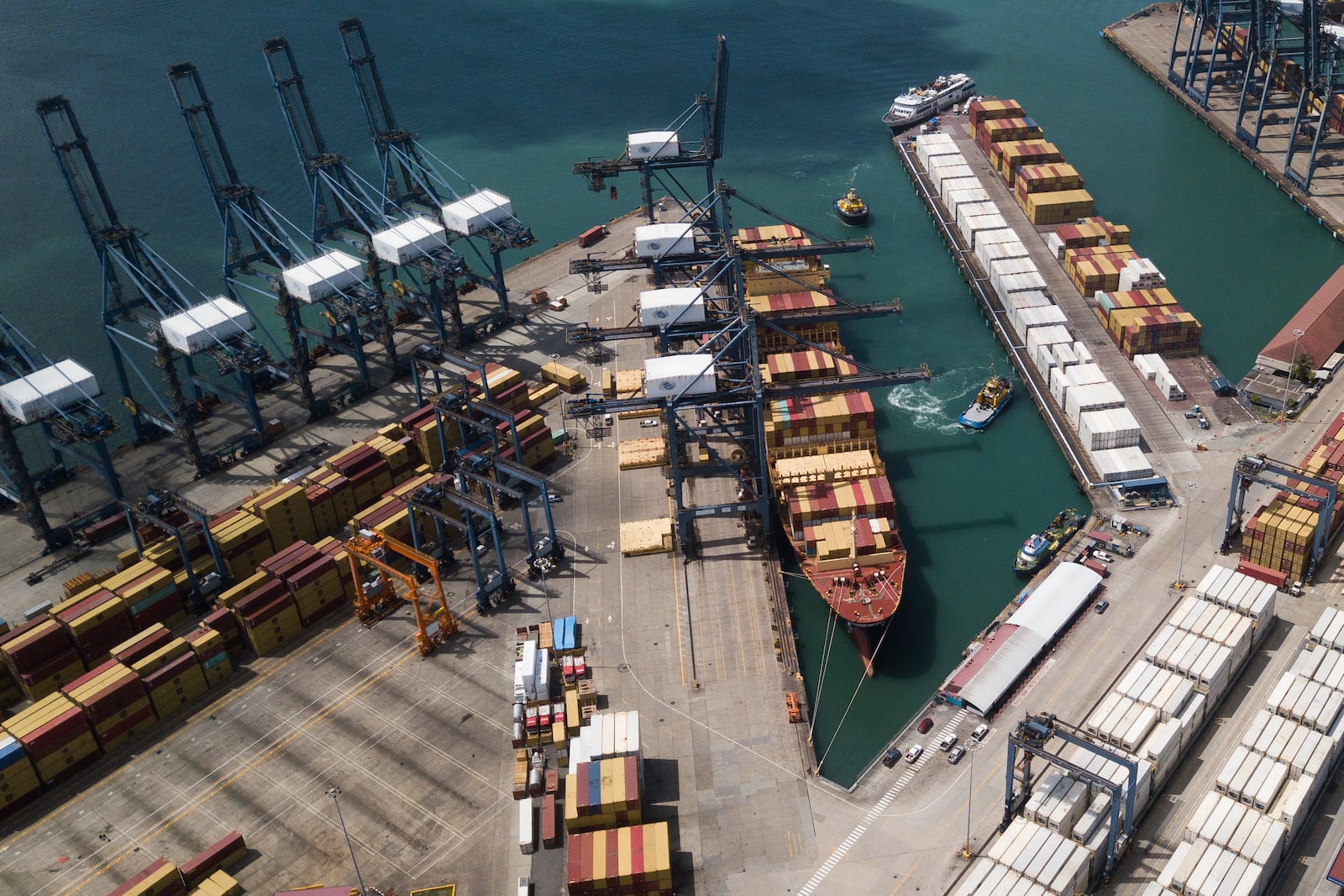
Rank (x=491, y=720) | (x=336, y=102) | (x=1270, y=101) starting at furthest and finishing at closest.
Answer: (x=336, y=102)
(x=1270, y=101)
(x=491, y=720)

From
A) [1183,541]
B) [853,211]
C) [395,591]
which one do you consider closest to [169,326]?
[395,591]

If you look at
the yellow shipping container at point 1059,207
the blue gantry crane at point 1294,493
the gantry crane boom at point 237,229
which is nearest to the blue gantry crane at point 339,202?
the gantry crane boom at point 237,229

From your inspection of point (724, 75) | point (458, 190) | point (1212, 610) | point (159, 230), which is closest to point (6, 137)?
point (159, 230)

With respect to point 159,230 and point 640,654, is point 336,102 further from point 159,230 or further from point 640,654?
point 640,654

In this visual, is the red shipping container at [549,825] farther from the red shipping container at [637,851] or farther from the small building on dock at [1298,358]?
the small building on dock at [1298,358]

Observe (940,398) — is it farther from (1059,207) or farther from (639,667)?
(639,667)
